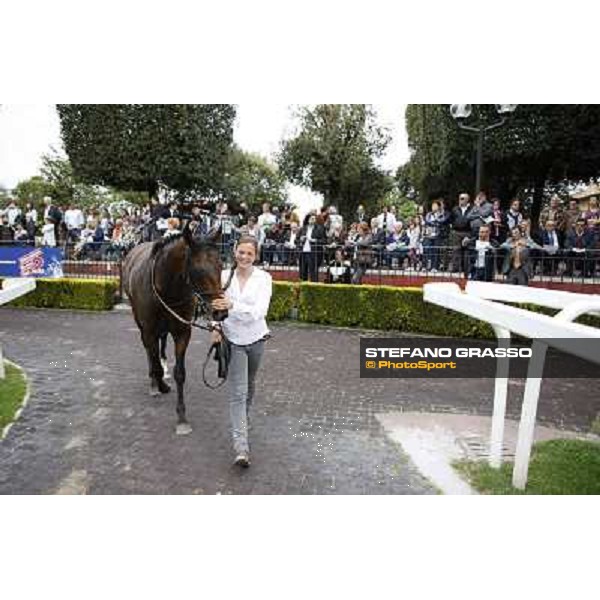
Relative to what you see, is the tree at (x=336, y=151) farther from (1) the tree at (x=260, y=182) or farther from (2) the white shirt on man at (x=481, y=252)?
(2) the white shirt on man at (x=481, y=252)

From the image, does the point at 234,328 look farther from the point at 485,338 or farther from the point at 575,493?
the point at 485,338

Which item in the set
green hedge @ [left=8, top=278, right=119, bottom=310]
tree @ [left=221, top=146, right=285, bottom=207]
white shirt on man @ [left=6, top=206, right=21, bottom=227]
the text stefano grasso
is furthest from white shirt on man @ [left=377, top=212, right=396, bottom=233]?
tree @ [left=221, top=146, right=285, bottom=207]

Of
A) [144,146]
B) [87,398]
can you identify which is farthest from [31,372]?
[144,146]

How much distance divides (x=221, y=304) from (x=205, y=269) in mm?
394

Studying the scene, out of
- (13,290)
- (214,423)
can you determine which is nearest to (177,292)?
(214,423)

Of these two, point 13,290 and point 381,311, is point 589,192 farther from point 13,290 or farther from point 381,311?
point 13,290

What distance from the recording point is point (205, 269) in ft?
13.2

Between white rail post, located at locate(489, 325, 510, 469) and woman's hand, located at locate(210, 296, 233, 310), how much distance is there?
85.3 inches

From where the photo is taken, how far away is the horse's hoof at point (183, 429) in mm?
4789

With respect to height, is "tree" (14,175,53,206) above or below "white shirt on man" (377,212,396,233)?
above

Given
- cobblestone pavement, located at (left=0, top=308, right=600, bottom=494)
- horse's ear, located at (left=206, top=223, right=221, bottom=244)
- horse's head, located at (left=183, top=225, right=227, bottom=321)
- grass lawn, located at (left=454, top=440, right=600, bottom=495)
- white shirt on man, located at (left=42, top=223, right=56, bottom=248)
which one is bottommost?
cobblestone pavement, located at (left=0, top=308, right=600, bottom=494)

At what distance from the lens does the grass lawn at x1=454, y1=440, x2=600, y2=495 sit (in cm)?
377

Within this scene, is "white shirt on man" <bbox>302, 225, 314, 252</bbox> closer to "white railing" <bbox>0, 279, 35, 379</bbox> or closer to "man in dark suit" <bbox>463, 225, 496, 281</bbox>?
"man in dark suit" <bbox>463, 225, 496, 281</bbox>

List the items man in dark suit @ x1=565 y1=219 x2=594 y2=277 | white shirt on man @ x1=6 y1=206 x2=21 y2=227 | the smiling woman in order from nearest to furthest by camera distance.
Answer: the smiling woman, man in dark suit @ x1=565 y1=219 x2=594 y2=277, white shirt on man @ x1=6 y1=206 x2=21 y2=227
